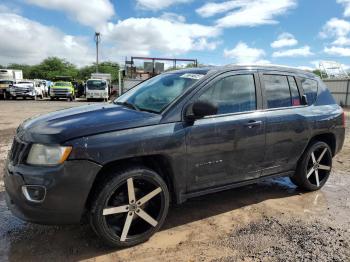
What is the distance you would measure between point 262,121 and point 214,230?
1404 mm

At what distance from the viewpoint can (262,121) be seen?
4215 millimetres

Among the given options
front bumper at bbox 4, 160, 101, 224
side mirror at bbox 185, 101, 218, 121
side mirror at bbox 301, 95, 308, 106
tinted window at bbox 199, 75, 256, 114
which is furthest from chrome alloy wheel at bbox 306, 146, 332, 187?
front bumper at bbox 4, 160, 101, 224

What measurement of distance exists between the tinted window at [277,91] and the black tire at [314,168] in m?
0.84

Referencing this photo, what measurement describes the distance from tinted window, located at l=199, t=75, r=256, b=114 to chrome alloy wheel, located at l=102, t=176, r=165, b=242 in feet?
3.77

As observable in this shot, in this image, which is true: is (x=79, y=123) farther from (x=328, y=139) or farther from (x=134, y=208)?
(x=328, y=139)

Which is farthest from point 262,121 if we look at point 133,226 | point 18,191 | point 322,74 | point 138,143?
point 322,74

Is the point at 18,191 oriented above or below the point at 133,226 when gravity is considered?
above

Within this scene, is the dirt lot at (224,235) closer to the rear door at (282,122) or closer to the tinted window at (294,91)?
the rear door at (282,122)

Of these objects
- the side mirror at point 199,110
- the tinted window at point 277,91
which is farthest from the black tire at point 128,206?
the tinted window at point 277,91

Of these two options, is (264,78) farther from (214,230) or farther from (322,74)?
(322,74)

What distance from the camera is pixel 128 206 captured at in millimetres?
3346

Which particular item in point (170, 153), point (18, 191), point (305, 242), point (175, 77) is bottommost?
point (305, 242)

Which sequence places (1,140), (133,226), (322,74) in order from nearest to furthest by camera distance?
(133,226), (1,140), (322,74)

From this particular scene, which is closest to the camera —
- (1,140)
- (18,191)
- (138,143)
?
(18,191)
